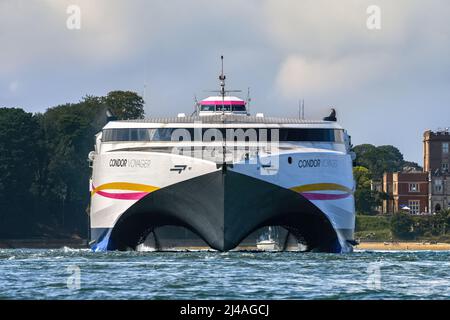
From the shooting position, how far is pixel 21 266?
2872 inches

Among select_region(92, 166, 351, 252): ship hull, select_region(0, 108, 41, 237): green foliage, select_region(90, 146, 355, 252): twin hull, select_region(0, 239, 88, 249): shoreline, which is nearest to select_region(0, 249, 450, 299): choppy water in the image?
select_region(92, 166, 351, 252): ship hull

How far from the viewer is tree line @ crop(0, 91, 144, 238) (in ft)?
533

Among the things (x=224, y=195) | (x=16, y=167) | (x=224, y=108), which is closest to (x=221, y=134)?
(x=224, y=195)

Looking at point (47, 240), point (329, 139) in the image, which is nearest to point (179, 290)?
point (329, 139)

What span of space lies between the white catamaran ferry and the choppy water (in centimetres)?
361

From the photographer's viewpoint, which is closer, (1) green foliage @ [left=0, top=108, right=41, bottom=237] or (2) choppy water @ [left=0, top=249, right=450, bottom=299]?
(2) choppy water @ [left=0, top=249, right=450, bottom=299]

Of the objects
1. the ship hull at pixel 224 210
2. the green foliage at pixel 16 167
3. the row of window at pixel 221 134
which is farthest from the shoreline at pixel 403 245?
the row of window at pixel 221 134

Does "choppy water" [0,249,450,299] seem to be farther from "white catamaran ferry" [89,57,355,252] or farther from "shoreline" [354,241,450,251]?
"shoreline" [354,241,450,251]

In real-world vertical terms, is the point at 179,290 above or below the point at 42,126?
below

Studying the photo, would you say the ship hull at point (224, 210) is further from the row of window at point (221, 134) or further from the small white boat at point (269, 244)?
the small white boat at point (269, 244)

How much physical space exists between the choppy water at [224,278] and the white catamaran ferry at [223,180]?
3.61 metres

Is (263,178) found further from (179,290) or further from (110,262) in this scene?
(179,290)

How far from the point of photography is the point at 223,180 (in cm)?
8144

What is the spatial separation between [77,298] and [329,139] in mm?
37299
